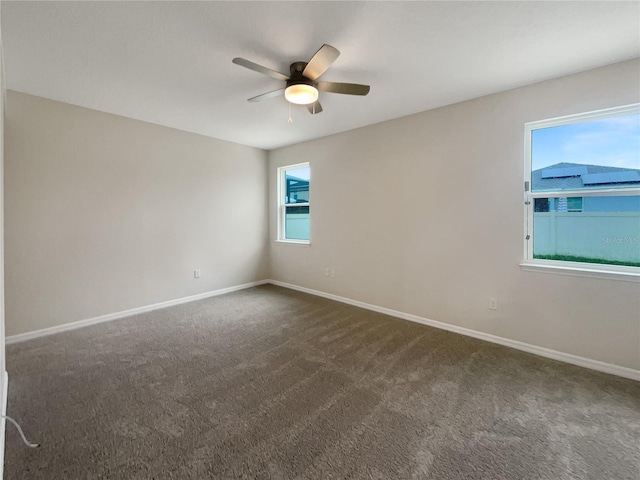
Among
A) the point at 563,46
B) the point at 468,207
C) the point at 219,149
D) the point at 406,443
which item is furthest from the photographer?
the point at 219,149

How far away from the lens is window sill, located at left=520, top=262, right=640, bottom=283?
7.32ft

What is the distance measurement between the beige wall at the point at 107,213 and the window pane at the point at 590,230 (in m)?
4.17

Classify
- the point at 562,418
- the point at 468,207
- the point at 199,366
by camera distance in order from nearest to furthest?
the point at 562,418
the point at 199,366
the point at 468,207

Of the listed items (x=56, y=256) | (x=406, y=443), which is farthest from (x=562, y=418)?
(x=56, y=256)

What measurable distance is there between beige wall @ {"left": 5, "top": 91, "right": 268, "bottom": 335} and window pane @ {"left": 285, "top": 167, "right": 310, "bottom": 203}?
2.69 ft

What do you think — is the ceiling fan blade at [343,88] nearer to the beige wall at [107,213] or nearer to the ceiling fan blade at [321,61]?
the ceiling fan blade at [321,61]

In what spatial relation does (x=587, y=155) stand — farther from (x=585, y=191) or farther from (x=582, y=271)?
(x=582, y=271)

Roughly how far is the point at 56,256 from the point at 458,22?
4285 mm

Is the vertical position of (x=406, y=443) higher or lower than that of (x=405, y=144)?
lower

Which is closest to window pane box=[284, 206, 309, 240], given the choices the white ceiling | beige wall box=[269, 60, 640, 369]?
beige wall box=[269, 60, 640, 369]

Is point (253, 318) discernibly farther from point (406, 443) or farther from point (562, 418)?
point (562, 418)

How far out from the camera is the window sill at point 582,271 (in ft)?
7.32

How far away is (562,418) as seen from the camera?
5.84 ft

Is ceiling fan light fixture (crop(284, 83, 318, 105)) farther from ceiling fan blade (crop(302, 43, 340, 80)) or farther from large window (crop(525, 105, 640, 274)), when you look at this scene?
large window (crop(525, 105, 640, 274))
